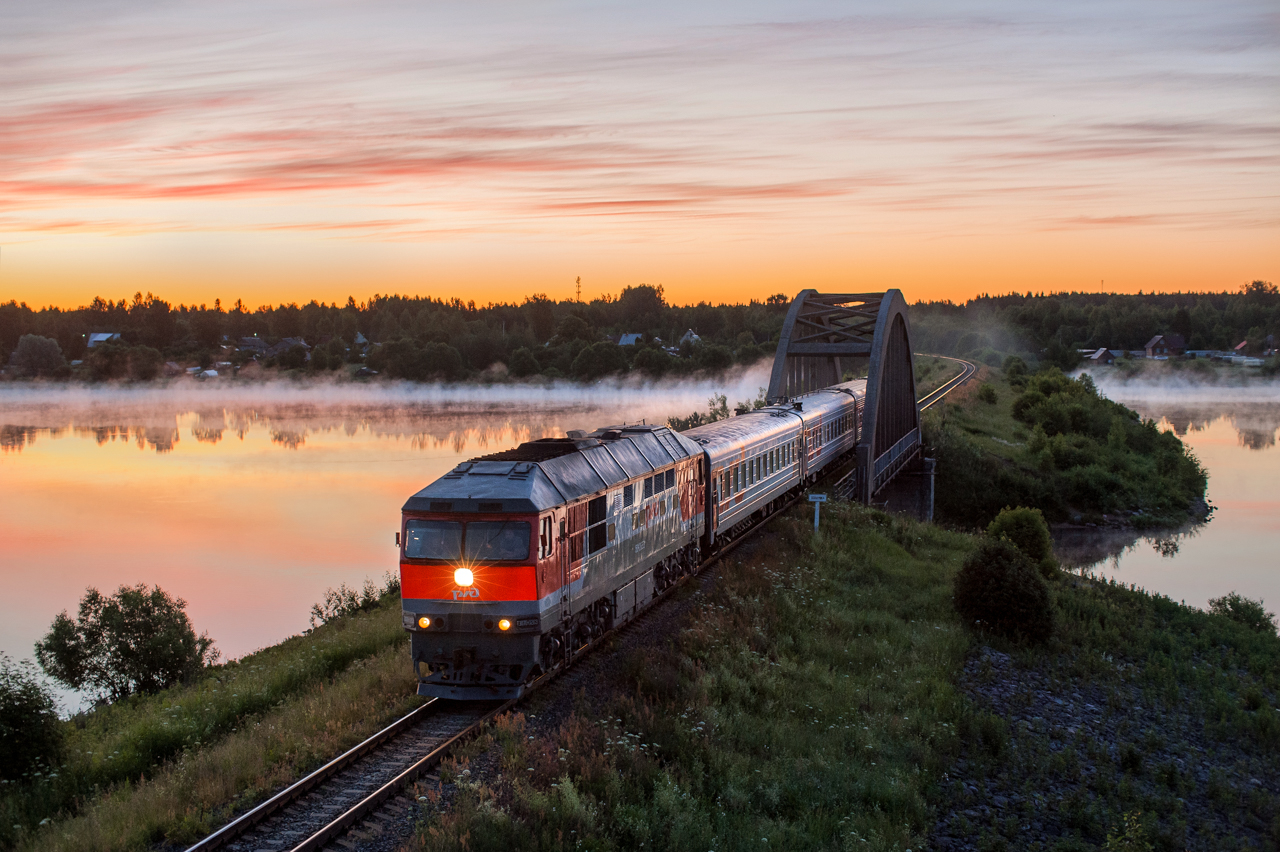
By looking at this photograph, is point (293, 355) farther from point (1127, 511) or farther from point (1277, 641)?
point (1277, 641)

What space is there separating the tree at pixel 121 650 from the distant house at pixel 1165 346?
188 m

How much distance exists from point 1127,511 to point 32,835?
56358 mm

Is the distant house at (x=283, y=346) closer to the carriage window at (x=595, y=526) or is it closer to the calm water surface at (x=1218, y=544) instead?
the calm water surface at (x=1218, y=544)

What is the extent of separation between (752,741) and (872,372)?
29836 mm

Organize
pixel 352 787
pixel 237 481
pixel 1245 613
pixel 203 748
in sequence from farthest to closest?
1. pixel 237 481
2. pixel 1245 613
3. pixel 203 748
4. pixel 352 787

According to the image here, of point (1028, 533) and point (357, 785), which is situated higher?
point (357, 785)

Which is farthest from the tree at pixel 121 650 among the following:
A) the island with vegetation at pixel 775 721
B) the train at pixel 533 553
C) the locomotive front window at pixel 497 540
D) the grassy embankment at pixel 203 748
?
the locomotive front window at pixel 497 540

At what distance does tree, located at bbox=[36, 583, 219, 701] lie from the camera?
26.7 m

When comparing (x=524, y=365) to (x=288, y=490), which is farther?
(x=524, y=365)

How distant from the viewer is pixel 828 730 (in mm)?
16594

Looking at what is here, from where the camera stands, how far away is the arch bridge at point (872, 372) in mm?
41781

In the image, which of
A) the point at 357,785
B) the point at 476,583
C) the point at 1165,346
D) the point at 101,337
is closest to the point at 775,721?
the point at 476,583

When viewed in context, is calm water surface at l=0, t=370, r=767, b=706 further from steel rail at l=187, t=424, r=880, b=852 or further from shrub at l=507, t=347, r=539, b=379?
steel rail at l=187, t=424, r=880, b=852

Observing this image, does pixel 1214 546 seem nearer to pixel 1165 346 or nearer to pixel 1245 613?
pixel 1245 613
